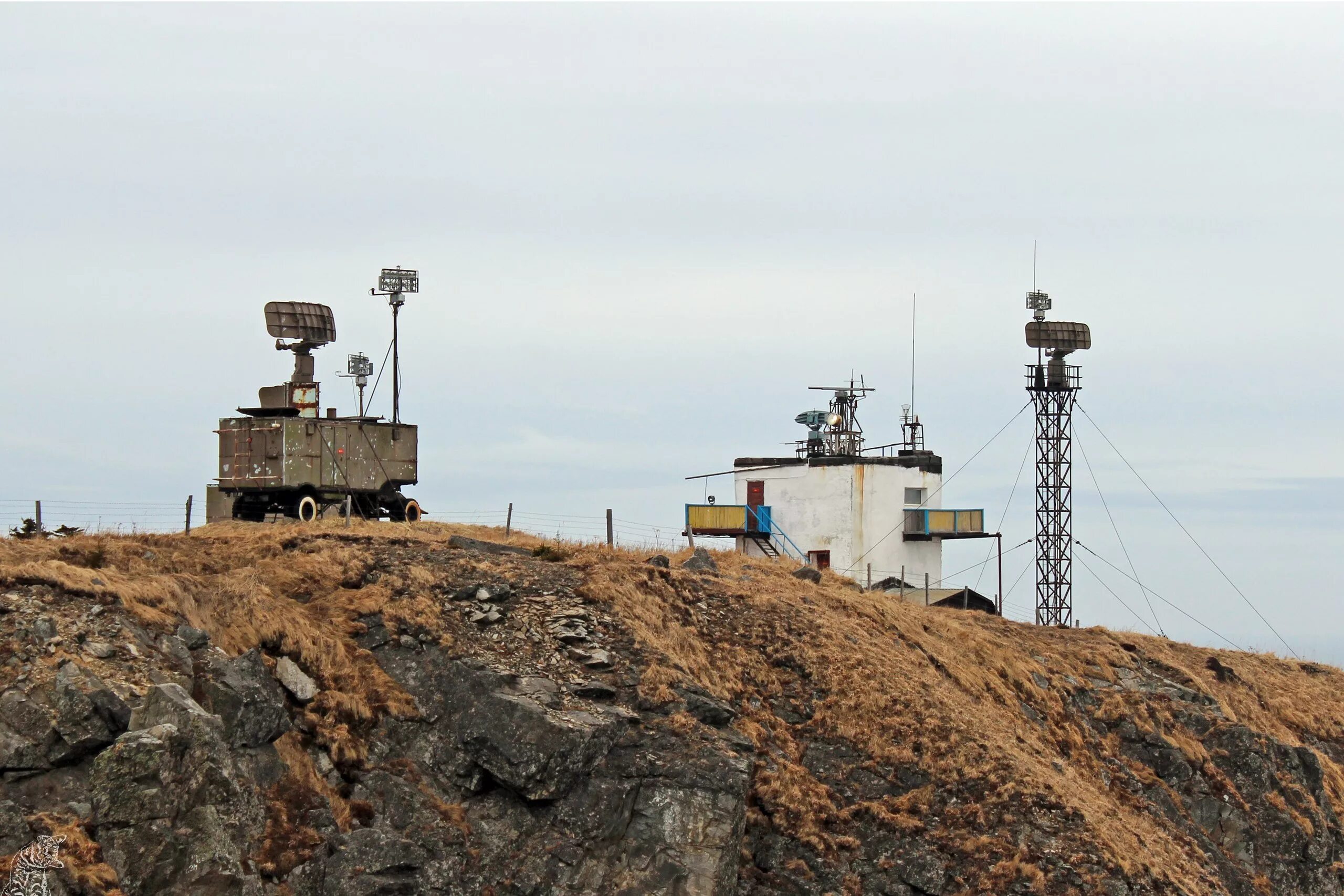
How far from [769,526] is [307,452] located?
74.4 feet

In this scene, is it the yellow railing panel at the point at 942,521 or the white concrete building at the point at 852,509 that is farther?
the yellow railing panel at the point at 942,521

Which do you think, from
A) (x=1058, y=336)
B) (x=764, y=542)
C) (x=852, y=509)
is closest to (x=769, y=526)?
(x=764, y=542)

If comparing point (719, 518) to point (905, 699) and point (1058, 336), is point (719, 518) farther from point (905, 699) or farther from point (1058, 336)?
point (905, 699)

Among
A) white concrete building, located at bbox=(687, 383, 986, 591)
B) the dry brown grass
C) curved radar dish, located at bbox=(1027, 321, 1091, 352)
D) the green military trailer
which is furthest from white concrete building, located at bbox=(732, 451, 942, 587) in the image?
the green military trailer

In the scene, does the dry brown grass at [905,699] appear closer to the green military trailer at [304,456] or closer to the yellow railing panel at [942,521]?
the green military trailer at [304,456]

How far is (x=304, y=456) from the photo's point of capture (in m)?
40.5

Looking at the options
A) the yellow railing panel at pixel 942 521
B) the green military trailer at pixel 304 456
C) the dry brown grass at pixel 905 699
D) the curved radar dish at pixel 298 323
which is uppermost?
the curved radar dish at pixel 298 323

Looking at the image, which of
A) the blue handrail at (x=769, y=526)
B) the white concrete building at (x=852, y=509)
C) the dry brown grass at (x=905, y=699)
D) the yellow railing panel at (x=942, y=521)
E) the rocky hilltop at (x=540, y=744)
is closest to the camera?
the rocky hilltop at (x=540, y=744)

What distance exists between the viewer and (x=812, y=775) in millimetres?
28766

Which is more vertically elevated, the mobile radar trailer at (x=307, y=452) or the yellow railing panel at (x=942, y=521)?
the mobile radar trailer at (x=307, y=452)

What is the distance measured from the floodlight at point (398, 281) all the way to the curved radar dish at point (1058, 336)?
28.6 m

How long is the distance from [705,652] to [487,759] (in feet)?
23.5

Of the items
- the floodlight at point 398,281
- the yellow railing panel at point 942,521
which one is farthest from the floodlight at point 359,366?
the yellow railing panel at point 942,521

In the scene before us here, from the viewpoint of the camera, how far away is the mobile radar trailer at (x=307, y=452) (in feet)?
132
